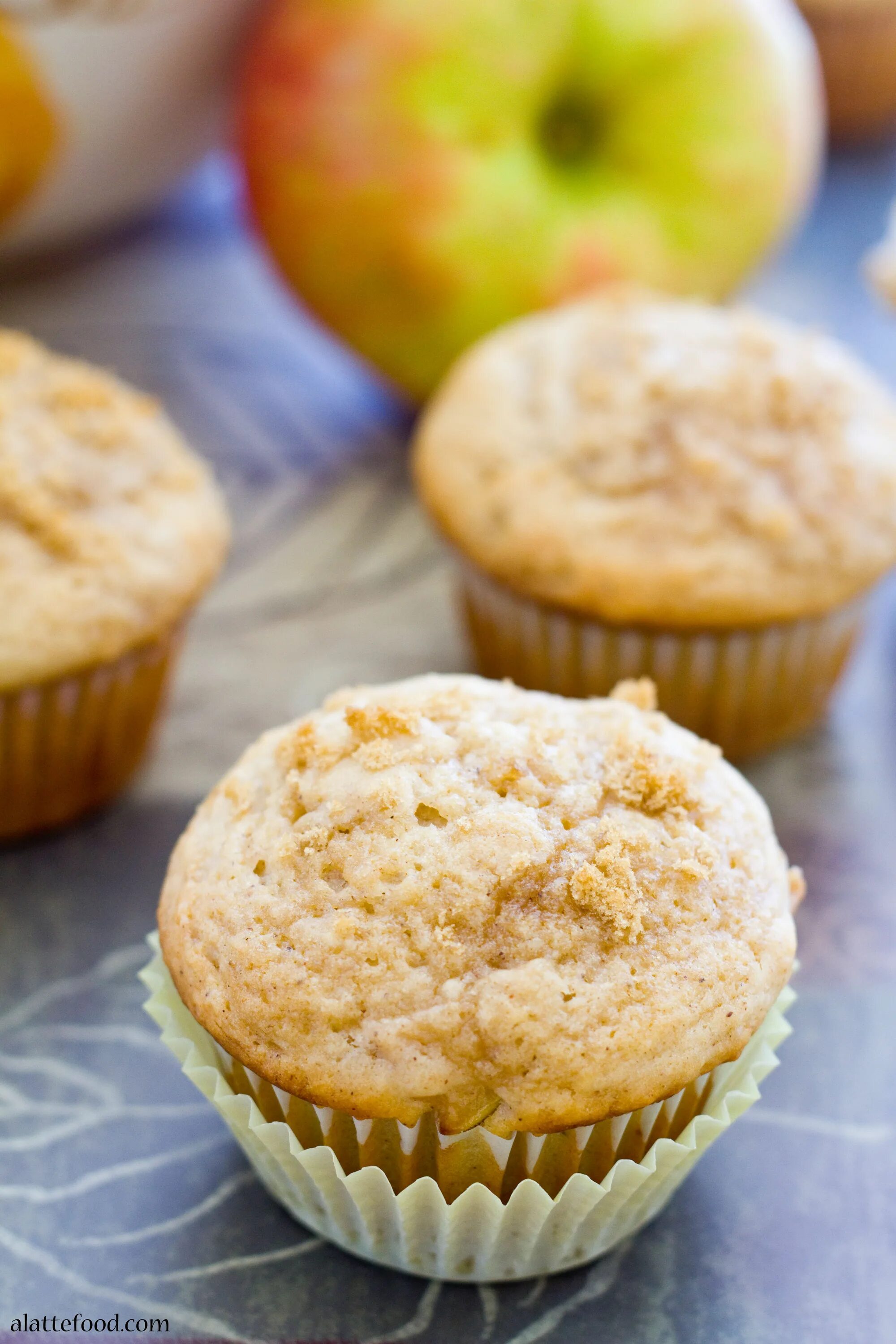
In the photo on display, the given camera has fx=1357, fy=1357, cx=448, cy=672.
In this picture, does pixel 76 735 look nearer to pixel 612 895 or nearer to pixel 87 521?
pixel 87 521

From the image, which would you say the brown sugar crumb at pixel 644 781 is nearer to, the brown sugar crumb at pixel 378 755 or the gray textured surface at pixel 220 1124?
the brown sugar crumb at pixel 378 755

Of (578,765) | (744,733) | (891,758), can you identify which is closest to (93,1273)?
(578,765)

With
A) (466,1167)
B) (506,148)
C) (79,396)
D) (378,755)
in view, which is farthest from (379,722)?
(506,148)

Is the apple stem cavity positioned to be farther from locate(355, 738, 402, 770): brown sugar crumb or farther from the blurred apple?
locate(355, 738, 402, 770): brown sugar crumb

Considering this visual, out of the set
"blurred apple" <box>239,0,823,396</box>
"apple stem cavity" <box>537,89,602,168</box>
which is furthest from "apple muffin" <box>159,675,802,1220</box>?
"apple stem cavity" <box>537,89,602,168</box>

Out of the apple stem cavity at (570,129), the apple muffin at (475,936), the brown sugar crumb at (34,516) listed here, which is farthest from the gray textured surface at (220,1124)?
the apple stem cavity at (570,129)

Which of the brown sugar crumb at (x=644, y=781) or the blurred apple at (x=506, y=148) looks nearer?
the brown sugar crumb at (x=644, y=781)
